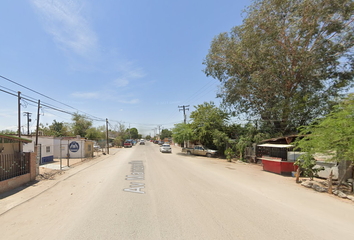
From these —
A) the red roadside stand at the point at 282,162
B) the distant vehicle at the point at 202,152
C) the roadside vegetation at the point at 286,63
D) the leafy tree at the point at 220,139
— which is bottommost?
the distant vehicle at the point at 202,152

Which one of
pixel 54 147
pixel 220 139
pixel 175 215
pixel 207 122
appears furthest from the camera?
pixel 207 122

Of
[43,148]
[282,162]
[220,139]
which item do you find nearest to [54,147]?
[43,148]

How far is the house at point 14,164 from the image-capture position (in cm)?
814

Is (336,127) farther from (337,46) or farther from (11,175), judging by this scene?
(11,175)

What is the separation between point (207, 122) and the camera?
26.7 metres

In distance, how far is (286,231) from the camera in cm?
426

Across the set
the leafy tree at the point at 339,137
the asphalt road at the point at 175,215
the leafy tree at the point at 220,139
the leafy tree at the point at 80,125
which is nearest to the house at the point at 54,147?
the asphalt road at the point at 175,215

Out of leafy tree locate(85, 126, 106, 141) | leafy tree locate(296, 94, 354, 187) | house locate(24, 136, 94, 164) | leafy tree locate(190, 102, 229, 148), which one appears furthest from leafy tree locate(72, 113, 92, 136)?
leafy tree locate(296, 94, 354, 187)

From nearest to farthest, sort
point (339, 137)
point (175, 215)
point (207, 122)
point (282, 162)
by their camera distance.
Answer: point (175, 215)
point (339, 137)
point (282, 162)
point (207, 122)

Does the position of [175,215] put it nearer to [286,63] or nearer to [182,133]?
[286,63]

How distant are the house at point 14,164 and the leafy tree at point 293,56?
1879 centimetres

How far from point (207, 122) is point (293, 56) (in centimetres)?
1277

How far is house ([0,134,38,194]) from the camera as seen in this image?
814cm

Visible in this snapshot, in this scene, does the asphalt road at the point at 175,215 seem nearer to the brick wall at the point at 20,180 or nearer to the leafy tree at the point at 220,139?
the brick wall at the point at 20,180
